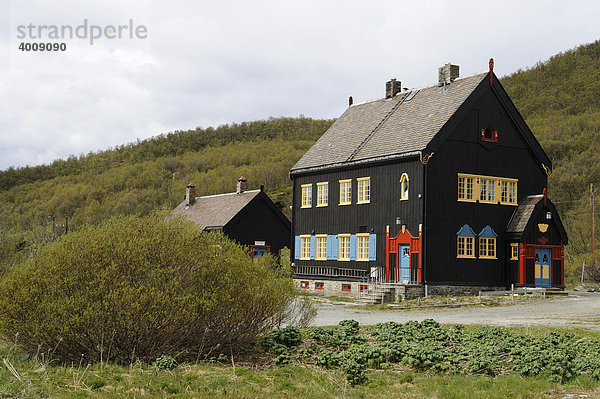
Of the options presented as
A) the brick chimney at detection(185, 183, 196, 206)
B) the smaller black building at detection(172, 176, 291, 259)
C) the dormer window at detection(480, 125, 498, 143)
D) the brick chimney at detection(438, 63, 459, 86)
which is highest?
the brick chimney at detection(438, 63, 459, 86)

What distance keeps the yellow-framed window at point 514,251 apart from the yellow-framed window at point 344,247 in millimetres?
7775

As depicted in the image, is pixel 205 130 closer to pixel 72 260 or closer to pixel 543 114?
pixel 543 114

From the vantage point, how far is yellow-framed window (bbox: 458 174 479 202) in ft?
99.3

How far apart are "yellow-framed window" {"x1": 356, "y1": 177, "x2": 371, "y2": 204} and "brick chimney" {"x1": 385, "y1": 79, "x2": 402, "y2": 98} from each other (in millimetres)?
6356

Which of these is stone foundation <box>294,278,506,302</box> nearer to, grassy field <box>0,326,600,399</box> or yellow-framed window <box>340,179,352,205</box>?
yellow-framed window <box>340,179,352,205</box>

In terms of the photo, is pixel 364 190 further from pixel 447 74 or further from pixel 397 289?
pixel 447 74

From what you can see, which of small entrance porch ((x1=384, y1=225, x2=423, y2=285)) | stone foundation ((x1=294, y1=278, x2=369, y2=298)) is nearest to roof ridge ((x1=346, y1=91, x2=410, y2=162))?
small entrance porch ((x1=384, y1=225, x2=423, y2=285))

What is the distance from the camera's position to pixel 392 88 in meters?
36.7

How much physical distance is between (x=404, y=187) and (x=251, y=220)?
1443cm

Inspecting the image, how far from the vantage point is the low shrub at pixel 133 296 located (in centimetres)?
1176

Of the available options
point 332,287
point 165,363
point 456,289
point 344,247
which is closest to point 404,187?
point 456,289

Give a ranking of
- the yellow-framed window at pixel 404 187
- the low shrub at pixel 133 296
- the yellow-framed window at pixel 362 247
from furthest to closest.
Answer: the yellow-framed window at pixel 362 247, the yellow-framed window at pixel 404 187, the low shrub at pixel 133 296

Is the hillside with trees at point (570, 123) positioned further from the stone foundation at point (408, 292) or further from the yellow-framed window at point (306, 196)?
the yellow-framed window at point (306, 196)

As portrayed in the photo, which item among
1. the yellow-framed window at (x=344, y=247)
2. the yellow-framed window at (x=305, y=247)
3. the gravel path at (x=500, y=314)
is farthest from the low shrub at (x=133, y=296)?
the yellow-framed window at (x=305, y=247)
